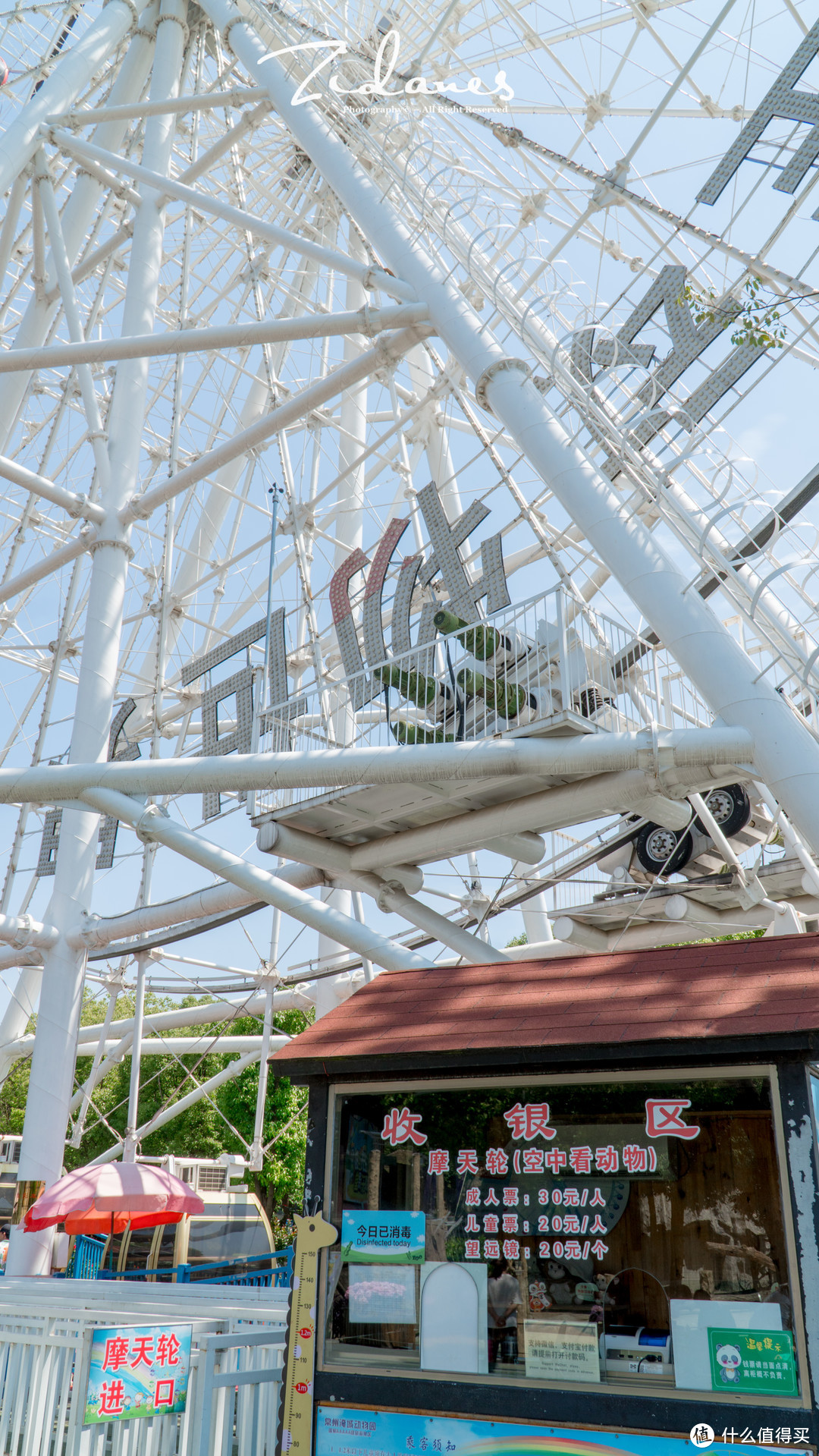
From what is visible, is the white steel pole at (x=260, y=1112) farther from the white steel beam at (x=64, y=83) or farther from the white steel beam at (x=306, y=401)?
the white steel beam at (x=64, y=83)

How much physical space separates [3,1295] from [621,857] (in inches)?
386

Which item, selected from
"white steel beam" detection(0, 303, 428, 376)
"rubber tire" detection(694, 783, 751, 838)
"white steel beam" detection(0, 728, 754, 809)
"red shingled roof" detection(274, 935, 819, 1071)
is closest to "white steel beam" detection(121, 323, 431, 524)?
"white steel beam" detection(0, 303, 428, 376)

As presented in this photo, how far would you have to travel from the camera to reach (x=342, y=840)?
43.0 feet

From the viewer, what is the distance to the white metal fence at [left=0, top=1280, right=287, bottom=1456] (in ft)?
20.3

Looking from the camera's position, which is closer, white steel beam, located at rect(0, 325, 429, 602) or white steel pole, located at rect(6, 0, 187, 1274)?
white steel beam, located at rect(0, 325, 429, 602)

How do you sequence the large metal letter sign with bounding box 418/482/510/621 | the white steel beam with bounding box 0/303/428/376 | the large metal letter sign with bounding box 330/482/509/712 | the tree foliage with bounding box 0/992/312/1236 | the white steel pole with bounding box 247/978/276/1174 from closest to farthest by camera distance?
the large metal letter sign with bounding box 418/482/510/621 < the large metal letter sign with bounding box 330/482/509/712 < the white steel beam with bounding box 0/303/428/376 < the white steel pole with bounding box 247/978/276/1174 < the tree foliage with bounding box 0/992/312/1236

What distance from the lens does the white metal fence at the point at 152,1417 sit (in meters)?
6.18

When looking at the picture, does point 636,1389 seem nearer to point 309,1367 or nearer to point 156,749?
point 309,1367

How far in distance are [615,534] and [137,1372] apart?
708 cm

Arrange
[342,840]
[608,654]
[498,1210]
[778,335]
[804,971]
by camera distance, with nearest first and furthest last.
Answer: [804,971] → [498,1210] → [778,335] → [608,654] → [342,840]

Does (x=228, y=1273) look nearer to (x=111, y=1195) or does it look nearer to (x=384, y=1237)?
(x=111, y=1195)

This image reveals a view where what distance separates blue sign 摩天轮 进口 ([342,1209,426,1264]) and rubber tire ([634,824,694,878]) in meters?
9.34

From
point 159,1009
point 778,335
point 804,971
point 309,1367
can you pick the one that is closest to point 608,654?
point 778,335

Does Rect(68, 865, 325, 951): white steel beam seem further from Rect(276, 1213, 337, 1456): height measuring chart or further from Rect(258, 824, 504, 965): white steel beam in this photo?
Rect(276, 1213, 337, 1456): height measuring chart
